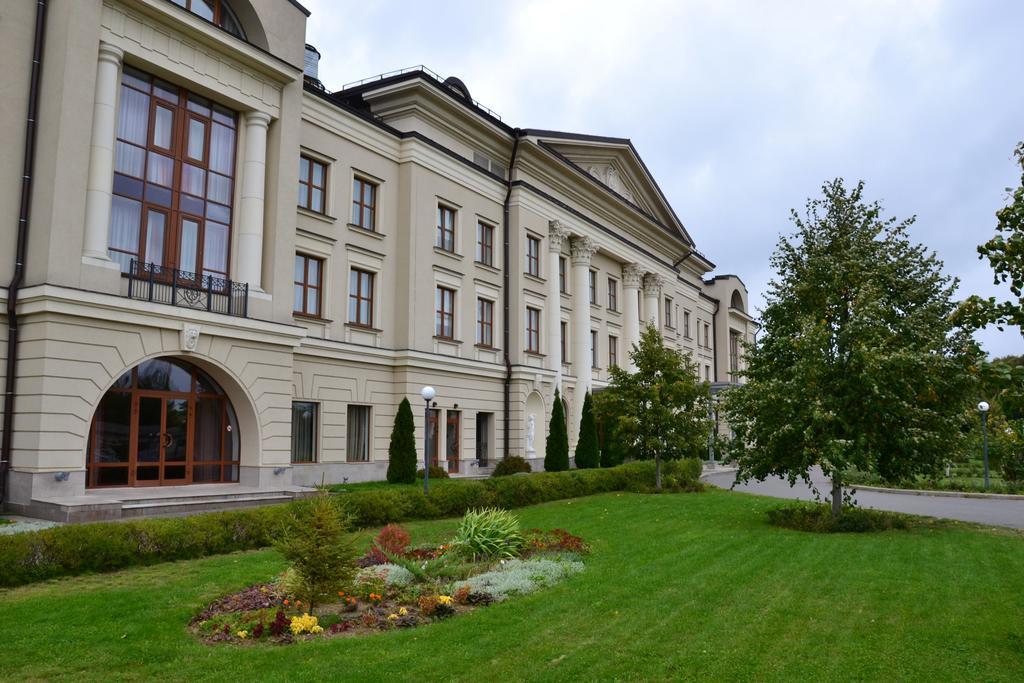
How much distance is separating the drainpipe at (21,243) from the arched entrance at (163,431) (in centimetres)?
170

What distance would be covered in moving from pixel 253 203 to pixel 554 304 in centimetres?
1726

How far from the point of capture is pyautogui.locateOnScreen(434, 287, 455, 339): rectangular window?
28.6 m

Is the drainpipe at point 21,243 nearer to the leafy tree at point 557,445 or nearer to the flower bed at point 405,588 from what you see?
the flower bed at point 405,588

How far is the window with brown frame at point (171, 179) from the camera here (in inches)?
695

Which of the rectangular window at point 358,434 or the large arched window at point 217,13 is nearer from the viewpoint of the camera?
the large arched window at point 217,13

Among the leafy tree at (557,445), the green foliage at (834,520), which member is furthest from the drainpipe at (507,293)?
the green foliage at (834,520)

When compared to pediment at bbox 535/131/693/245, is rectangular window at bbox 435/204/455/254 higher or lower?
lower

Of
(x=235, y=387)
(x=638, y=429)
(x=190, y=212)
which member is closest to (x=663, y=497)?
(x=638, y=429)

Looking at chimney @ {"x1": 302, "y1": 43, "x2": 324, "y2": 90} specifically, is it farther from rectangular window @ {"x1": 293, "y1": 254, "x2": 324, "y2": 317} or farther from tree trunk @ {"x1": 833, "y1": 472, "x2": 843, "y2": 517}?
tree trunk @ {"x1": 833, "y1": 472, "x2": 843, "y2": 517}

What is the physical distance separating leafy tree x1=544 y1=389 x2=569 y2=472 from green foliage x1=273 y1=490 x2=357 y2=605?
22837 mm

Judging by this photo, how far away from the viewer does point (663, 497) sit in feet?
76.5

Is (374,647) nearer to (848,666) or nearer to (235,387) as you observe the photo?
(848,666)

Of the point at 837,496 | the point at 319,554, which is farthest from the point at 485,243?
the point at 319,554

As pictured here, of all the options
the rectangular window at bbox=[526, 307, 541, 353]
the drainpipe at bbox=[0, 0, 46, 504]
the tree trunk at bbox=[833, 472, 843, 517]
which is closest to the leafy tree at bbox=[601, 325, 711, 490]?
the rectangular window at bbox=[526, 307, 541, 353]
